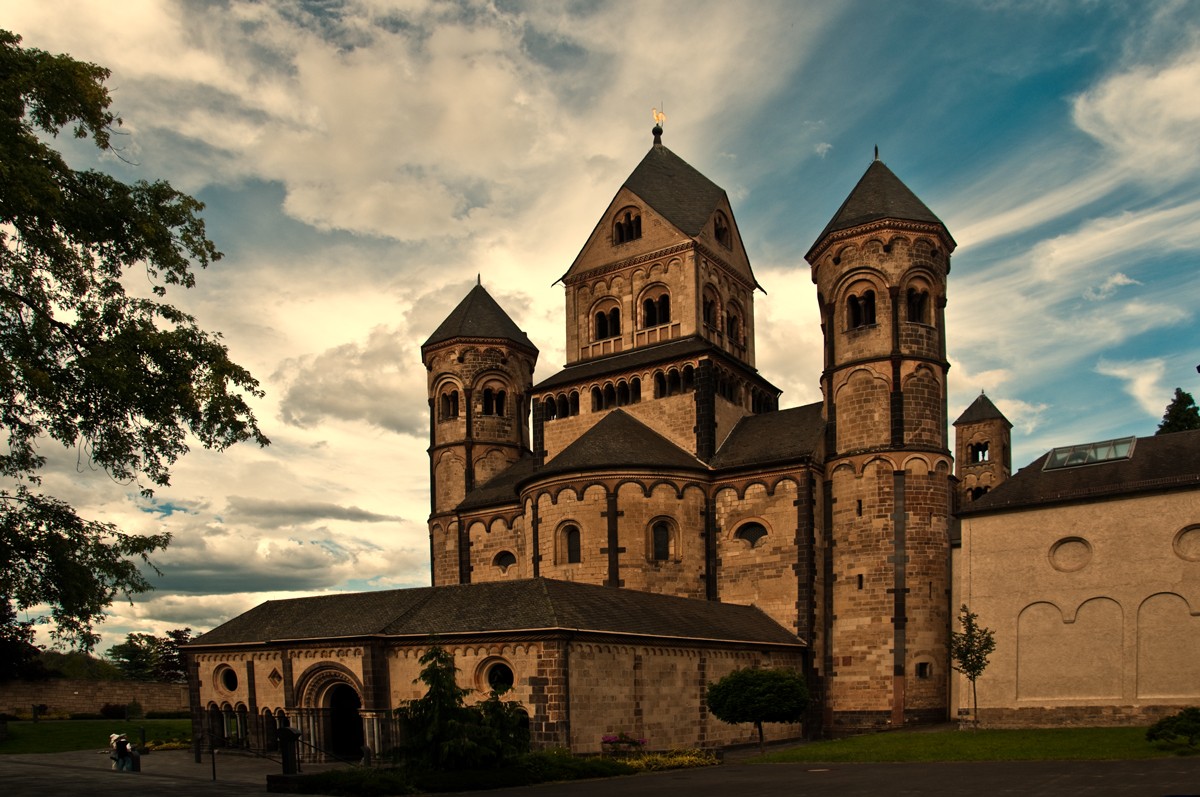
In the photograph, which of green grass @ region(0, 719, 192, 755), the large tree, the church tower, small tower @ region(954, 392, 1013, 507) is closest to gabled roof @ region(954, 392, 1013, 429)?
small tower @ region(954, 392, 1013, 507)

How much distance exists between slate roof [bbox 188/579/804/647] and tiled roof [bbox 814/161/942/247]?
57.6ft

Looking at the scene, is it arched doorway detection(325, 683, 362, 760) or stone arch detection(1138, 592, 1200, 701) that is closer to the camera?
stone arch detection(1138, 592, 1200, 701)

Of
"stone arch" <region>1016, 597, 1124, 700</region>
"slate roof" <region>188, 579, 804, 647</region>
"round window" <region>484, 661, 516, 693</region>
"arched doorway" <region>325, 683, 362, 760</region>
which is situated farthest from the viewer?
"arched doorway" <region>325, 683, 362, 760</region>

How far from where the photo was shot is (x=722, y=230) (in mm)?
55094

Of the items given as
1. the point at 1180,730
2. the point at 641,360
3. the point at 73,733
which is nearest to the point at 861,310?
the point at 641,360

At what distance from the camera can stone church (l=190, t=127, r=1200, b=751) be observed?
111 feet

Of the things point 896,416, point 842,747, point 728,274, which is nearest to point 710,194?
point 728,274

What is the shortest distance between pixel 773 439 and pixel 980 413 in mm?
48445

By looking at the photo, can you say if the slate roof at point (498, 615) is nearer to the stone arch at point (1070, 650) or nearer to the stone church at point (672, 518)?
the stone church at point (672, 518)

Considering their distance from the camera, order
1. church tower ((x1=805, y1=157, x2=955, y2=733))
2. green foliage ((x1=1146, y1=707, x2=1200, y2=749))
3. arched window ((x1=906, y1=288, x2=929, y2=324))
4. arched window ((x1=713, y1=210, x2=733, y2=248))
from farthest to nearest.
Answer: arched window ((x1=713, y1=210, x2=733, y2=248)) → arched window ((x1=906, y1=288, x2=929, y2=324)) → church tower ((x1=805, y1=157, x2=955, y2=733)) → green foliage ((x1=1146, y1=707, x2=1200, y2=749))

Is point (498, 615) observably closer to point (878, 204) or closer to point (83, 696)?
point (878, 204)

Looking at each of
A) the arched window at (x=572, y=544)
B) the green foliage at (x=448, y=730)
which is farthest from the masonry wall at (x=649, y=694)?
the arched window at (x=572, y=544)

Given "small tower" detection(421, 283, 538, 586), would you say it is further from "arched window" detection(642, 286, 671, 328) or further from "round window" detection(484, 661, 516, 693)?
"round window" detection(484, 661, 516, 693)

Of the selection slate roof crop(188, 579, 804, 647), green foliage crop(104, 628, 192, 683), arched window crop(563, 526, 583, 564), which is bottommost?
green foliage crop(104, 628, 192, 683)
